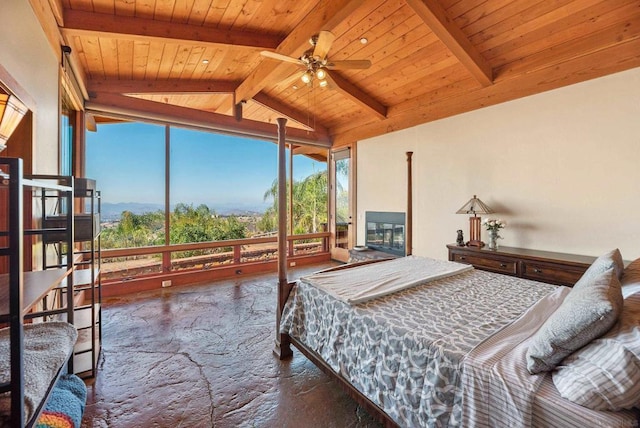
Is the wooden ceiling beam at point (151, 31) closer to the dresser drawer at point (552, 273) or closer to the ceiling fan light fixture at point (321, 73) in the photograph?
the ceiling fan light fixture at point (321, 73)

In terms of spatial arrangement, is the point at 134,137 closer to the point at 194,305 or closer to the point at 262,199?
the point at 262,199

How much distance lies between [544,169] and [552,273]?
1.26 m

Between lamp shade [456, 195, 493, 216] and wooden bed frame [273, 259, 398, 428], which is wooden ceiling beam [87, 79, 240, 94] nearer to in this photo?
wooden bed frame [273, 259, 398, 428]

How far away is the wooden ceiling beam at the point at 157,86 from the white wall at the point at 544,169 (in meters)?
3.32

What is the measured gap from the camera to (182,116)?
15.3 ft

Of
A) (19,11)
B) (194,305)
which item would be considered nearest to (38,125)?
(19,11)

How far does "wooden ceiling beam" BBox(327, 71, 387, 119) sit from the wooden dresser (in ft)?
9.05

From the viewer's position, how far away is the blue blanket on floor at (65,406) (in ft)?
4.71

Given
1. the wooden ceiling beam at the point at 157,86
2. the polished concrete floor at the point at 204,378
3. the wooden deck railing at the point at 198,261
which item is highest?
the wooden ceiling beam at the point at 157,86

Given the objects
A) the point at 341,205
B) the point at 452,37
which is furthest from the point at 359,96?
the point at 341,205

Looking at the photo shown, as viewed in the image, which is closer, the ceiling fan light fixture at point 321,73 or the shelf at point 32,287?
the shelf at point 32,287

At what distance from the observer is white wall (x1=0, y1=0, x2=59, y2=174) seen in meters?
1.71

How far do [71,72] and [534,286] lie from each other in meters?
4.97

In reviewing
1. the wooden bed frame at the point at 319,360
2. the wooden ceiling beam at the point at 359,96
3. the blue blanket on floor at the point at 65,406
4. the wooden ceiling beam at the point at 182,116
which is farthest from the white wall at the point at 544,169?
the blue blanket on floor at the point at 65,406
